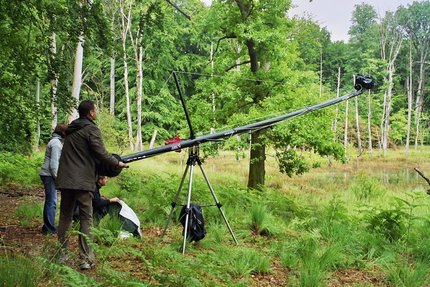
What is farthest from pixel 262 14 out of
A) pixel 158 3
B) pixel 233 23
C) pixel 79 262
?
pixel 79 262

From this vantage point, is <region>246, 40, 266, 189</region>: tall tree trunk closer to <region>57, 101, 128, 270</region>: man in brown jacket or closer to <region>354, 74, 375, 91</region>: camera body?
<region>354, 74, 375, 91</region>: camera body

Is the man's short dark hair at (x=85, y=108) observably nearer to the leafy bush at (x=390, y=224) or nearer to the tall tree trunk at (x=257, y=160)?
the leafy bush at (x=390, y=224)

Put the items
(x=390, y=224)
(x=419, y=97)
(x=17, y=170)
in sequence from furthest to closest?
(x=419, y=97)
(x=17, y=170)
(x=390, y=224)

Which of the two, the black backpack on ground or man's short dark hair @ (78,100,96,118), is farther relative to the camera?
the black backpack on ground

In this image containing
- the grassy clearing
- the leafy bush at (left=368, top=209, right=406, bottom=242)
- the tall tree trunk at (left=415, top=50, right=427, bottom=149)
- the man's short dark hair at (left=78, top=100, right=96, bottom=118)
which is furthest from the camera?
the tall tree trunk at (left=415, top=50, right=427, bottom=149)

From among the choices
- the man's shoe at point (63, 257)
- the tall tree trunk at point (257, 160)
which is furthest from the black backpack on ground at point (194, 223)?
the tall tree trunk at point (257, 160)

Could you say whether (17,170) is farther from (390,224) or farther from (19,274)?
(390,224)

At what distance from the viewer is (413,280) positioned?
5207mm

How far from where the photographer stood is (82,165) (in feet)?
15.3

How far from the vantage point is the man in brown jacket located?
460 cm

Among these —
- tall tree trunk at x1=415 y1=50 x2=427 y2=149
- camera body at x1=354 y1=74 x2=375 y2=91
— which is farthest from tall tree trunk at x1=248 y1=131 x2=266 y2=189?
tall tree trunk at x1=415 y1=50 x2=427 y2=149

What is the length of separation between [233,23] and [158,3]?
8.20 metres

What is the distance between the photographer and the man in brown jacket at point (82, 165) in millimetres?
4598

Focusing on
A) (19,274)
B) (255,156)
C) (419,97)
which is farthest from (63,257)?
(419,97)
